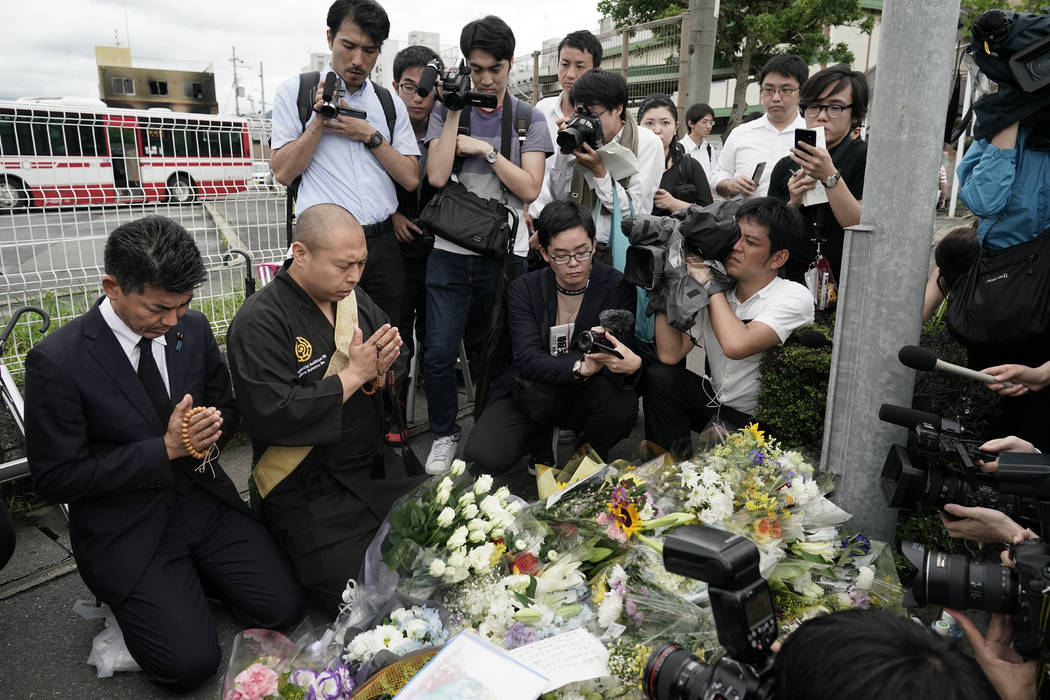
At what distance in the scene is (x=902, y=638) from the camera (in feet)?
3.81

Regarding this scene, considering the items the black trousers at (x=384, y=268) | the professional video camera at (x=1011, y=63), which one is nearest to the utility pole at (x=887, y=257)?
the professional video camera at (x=1011, y=63)

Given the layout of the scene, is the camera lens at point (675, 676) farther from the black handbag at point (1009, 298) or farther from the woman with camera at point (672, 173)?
the woman with camera at point (672, 173)

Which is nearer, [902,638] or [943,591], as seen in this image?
[902,638]

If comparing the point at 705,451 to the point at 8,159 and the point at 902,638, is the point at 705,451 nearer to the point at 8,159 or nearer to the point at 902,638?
the point at 902,638

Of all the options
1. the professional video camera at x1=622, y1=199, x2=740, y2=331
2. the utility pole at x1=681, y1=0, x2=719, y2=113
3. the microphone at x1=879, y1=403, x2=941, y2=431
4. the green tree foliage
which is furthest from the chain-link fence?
the green tree foliage

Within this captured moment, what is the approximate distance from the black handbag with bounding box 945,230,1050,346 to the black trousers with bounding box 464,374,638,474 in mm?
1644

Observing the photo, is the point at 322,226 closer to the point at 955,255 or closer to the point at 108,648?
the point at 108,648

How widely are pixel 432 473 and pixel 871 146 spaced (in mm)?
2732

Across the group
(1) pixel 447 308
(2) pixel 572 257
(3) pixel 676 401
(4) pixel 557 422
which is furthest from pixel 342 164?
→ (3) pixel 676 401

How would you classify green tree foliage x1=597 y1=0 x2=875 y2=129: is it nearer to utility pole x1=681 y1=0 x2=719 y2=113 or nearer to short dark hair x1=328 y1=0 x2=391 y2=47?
utility pole x1=681 y1=0 x2=719 y2=113

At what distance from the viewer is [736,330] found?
3.35 metres

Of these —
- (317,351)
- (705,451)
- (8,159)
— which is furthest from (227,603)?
(8,159)

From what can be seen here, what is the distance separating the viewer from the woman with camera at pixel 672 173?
4867 millimetres

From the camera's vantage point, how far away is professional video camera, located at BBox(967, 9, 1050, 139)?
2.41 m
